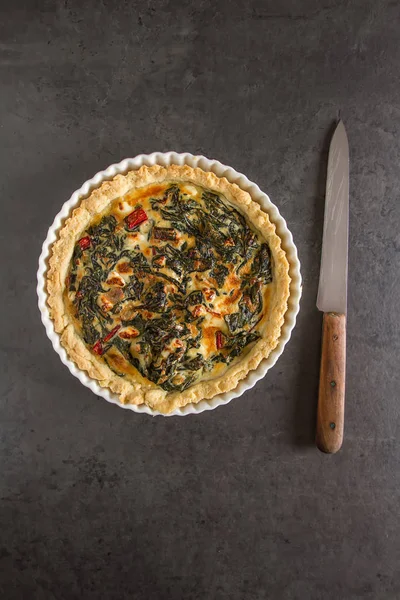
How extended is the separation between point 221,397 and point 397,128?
2.07 m

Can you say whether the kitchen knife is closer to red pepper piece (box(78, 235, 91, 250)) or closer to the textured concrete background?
the textured concrete background

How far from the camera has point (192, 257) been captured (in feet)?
9.47

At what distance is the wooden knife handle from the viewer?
3.38 metres

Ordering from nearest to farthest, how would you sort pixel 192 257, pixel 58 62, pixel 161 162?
1. pixel 192 257
2. pixel 161 162
3. pixel 58 62

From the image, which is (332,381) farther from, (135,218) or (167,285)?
(135,218)

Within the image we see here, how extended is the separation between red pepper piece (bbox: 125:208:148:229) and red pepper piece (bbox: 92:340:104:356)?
0.64 metres

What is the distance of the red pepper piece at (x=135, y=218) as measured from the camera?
2.90 m

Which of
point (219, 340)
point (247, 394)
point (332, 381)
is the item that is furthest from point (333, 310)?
point (219, 340)

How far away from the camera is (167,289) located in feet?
9.34

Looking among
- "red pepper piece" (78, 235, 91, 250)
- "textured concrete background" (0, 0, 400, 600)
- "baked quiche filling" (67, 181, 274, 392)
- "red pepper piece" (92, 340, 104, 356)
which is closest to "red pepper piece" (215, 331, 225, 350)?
"baked quiche filling" (67, 181, 274, 392)

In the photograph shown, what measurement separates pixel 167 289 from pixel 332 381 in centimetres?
125

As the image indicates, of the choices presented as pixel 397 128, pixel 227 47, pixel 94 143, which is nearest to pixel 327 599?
pixel 397 128

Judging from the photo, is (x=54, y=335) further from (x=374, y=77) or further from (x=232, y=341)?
(x=374, y=77)

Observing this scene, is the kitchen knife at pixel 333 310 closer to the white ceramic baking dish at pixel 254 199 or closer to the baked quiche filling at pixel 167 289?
the white ceramic baking dish at pixel 254 199
